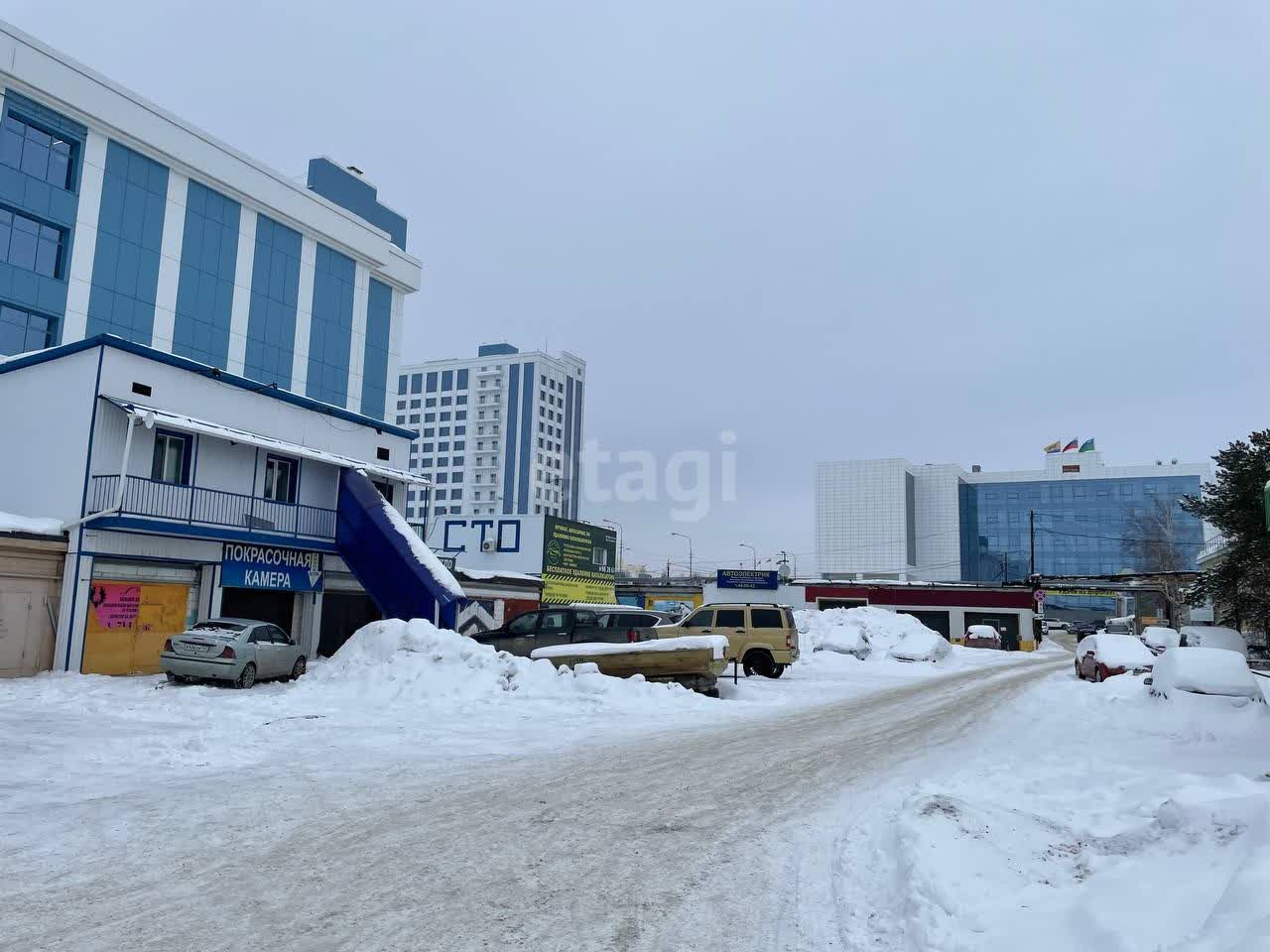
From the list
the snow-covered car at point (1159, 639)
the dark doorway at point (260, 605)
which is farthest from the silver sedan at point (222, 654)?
the snow-covered car at point (1159, 639)

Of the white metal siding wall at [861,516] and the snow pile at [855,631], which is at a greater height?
the white metal siding wall at [861,516]

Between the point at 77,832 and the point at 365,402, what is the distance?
4574 cm

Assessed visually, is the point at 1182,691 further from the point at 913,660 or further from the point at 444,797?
the point at 913,660

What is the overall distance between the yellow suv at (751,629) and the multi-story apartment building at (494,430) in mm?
123740

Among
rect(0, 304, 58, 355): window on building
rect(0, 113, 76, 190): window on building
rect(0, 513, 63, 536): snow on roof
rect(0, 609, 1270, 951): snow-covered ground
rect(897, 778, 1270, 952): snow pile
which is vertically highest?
rect(0, 113, 76, 190): window on building

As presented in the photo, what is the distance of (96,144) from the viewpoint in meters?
37.8

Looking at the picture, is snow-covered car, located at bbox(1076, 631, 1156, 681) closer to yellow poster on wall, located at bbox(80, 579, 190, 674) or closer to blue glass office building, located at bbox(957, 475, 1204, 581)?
yellow poster on wall, located at bbox(80, 579, 190, 674)

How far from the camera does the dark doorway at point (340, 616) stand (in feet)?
85.0

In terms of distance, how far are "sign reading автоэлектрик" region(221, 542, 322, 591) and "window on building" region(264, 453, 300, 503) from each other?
5.08 ft

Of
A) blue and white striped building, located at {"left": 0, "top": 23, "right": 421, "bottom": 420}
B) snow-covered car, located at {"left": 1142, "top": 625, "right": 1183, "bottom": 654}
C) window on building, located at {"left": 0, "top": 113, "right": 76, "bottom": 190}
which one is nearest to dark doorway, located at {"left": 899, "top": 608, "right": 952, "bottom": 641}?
snow-covered car, located at {"left": 1142, "top": 625, "right": 1183, "bottom": 654}

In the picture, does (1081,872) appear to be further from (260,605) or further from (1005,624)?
(1005,624)

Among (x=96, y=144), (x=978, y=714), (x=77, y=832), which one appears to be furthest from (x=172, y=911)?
(x=96, y=144)

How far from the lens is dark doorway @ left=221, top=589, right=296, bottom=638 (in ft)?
74.5

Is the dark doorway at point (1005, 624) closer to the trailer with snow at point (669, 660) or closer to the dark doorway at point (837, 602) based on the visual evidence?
the dark doorway at point (837, 602)
